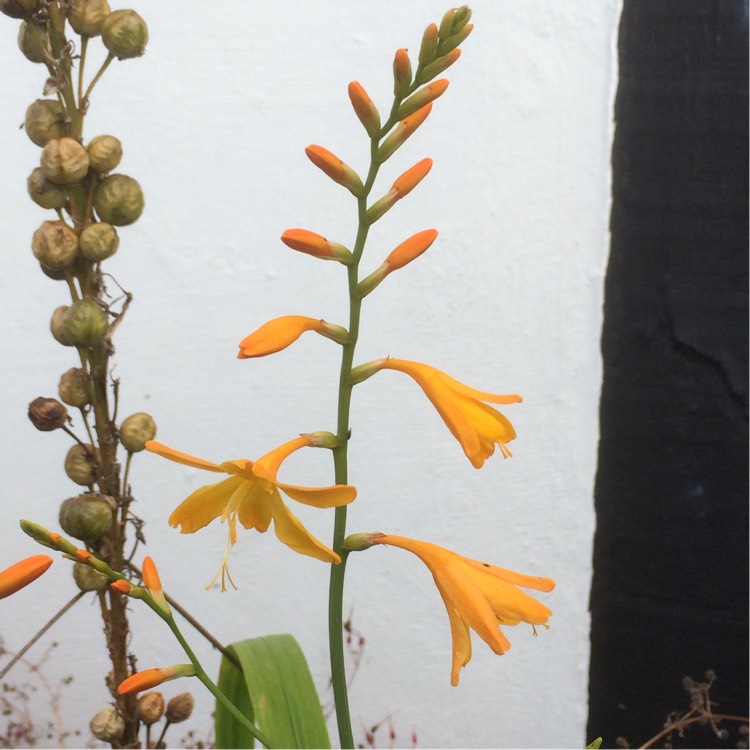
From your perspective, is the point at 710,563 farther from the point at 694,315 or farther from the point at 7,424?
the point at 7,424

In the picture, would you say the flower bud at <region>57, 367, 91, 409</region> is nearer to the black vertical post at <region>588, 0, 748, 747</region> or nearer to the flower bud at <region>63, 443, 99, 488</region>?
→ the flower bud at <region>63, 443, 99, 488</region>

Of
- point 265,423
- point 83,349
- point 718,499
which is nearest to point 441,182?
point 265,423

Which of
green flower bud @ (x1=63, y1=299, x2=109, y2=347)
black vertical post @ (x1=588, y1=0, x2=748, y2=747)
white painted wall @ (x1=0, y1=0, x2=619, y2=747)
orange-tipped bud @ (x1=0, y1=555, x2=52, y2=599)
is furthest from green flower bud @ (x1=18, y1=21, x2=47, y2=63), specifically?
black vertical post @ (x1=588, y1=0, x2=748, y2=747)

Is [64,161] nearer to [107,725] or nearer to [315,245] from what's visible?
[315,245]

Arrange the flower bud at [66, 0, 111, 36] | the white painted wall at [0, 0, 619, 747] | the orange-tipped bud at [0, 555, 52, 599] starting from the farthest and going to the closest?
1. the white painted wall at [0, 0, 619, 747]
2. the flower bud at [66, 0, 111, 36]
3. the orange-tipped bud at [0, 555, 52, 599]

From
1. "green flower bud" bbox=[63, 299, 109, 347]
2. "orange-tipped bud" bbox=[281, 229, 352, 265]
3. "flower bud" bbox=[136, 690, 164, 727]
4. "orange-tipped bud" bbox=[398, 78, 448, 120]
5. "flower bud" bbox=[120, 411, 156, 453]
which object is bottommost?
"flower bud" bbox=[136, 690, 164, 727]

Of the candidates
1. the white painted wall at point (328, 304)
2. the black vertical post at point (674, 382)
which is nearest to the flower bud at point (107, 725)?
the white painted wall at point (328, 304)

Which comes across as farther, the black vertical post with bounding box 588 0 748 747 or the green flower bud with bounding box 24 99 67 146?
the black vertical post with bounding box 588 0 748 747
